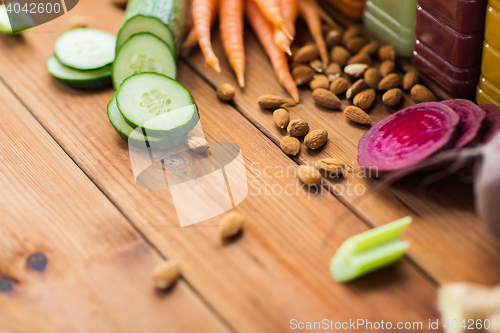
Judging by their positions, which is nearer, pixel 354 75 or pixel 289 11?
pixel 354 75

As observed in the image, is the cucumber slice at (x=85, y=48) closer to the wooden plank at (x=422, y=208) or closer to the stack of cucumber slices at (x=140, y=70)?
the stack of cucumber slices at (x=140, y=70)

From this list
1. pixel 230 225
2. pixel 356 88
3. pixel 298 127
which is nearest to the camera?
pixel 230 225

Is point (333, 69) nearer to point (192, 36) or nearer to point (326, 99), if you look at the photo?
point (326, 99)

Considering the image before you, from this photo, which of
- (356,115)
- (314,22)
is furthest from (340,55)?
(356,115)

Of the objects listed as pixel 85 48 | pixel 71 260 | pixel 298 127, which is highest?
pixel 85 48

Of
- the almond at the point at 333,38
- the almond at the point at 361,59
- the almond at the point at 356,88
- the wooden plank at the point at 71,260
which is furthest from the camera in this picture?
the almond at the point at 333,38

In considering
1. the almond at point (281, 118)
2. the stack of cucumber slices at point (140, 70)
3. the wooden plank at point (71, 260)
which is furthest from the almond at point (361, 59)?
the wooden plank at point (71, 260)

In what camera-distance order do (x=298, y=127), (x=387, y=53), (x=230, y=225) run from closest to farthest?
(x=230, y=225) < (x=298, y=127) < (x=387, y=53)
